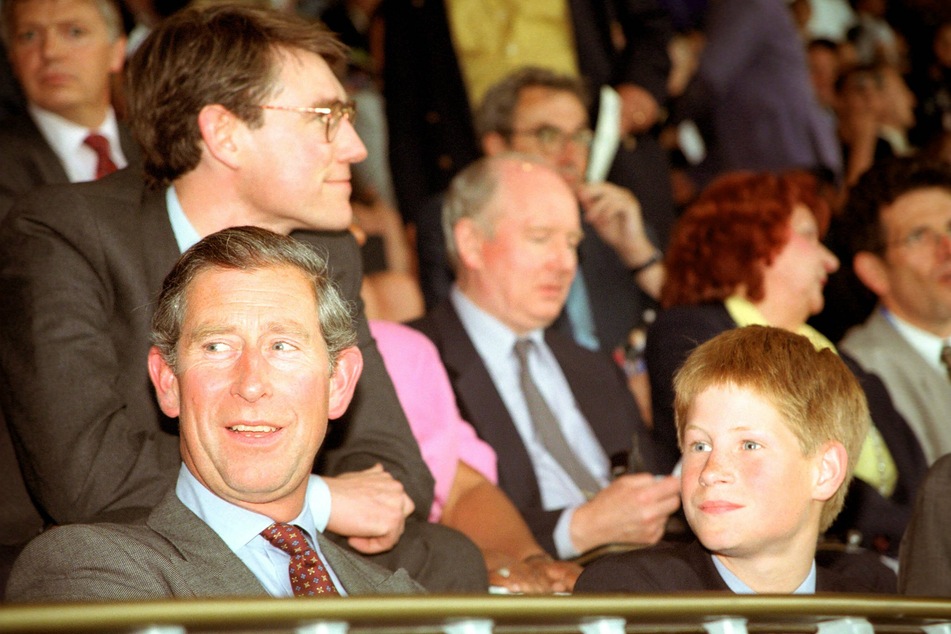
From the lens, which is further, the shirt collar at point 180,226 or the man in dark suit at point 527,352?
the man in dark suit at point 527,352

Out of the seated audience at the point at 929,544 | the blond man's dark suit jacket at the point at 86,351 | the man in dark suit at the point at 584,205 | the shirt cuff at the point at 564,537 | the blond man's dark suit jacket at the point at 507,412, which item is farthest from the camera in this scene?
the man in dark suit at the point at 584,205

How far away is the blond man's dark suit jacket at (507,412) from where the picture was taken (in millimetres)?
3732

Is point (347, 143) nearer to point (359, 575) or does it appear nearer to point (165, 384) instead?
point (165, 384)

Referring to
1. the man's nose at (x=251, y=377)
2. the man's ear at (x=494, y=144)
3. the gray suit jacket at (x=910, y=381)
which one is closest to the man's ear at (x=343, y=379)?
the man's nose at (x=251, y=377)

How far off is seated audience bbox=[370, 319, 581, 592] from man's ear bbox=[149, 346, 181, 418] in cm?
109

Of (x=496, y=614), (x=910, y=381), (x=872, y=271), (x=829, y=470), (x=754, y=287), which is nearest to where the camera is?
(x=496, y=614)

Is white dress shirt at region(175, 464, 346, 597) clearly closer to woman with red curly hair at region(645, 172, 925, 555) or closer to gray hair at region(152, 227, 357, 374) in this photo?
gray hair at region(152, 227, 357, 374)

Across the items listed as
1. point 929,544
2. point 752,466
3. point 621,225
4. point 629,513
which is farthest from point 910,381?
point 752,466

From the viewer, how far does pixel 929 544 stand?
2.77 metres

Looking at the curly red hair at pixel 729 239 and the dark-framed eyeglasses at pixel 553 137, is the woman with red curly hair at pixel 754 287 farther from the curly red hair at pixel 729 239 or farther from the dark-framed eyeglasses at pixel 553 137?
the dark-framed eyeglasses at pixel 553 137

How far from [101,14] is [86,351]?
5.91 ft

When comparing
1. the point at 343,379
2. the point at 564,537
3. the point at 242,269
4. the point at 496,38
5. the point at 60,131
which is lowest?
the point at 564,537

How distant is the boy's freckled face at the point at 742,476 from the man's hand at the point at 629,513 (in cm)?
93

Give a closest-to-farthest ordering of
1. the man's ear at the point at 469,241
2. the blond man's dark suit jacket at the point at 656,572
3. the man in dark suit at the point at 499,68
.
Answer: the blond man's dark suit jacket at the point at 656,572, the man's ear at the point at 469,241, the man in dark suit at the point at 499,68
